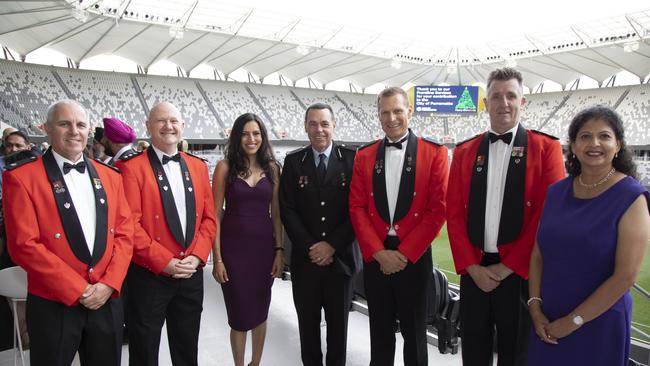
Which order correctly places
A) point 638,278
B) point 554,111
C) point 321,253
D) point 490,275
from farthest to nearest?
point 554,111 < point 638,278 < point 321,253 < point 490,275

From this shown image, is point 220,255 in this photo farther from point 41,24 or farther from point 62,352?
point 41,24

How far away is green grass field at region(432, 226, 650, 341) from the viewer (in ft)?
20.5

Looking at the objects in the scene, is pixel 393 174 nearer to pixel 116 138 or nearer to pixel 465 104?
pixel 116 138

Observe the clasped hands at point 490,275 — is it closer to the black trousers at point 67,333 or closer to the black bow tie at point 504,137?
the black bow tie at point 504,137

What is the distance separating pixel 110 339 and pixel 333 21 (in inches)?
1057

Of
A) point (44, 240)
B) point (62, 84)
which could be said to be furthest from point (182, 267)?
point (62, 84)

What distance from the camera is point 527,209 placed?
7.62ft

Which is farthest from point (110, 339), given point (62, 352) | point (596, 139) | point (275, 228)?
point (596, 139)

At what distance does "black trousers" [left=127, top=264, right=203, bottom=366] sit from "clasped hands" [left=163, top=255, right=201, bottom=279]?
9 centimetres

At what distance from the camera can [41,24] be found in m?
19.5

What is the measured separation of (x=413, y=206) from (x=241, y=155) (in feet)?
4.25

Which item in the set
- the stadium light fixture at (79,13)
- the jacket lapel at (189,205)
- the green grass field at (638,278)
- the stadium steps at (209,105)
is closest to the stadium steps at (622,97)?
the green grass field at (638,278)

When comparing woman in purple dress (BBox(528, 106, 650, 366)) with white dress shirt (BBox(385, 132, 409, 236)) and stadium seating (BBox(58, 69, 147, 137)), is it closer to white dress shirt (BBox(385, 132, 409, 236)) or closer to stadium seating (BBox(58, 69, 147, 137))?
white dress shirt (BBox(385, 132, 409, 236))

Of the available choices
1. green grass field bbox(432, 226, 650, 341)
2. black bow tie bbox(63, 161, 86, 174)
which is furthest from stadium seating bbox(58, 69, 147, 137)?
black bow tie bbox(63, 161, 86, 174)
